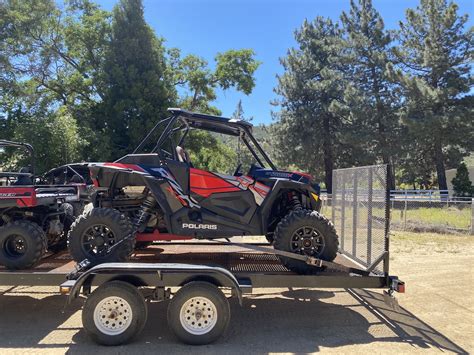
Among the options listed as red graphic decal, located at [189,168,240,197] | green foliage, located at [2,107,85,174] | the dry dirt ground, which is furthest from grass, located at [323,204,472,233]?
red graphic decal, located at [189,168,240,197]

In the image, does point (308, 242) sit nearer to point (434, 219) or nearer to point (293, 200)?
point (293, 200)

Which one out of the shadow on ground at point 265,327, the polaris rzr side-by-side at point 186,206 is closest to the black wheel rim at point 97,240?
the polaris rzr side-by-side at point 186,206

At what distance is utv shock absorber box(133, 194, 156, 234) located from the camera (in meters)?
5.69

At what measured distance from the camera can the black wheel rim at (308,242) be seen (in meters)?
5.52

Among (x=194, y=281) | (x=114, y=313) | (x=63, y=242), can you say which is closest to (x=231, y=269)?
(x=194, y=281)

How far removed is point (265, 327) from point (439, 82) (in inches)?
1119

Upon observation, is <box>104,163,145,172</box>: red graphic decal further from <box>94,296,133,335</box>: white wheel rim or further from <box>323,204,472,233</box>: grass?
<box>323,204,472,233</box>: grass

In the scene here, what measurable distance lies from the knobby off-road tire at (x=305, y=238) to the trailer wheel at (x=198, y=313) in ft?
3.60

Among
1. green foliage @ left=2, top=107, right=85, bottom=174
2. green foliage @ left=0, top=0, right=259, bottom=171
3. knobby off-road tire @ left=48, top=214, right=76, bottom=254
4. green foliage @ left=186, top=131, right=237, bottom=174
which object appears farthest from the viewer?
green foliage @ left=186, top=131, right=237, bottom=174

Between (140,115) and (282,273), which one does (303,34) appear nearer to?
(140,115)

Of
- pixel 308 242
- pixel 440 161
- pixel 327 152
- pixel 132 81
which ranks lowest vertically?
pixel 308 242

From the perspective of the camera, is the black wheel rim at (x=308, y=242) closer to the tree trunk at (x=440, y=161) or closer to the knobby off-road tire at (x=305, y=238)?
the knobby off-road tire at (x=305, y=238)

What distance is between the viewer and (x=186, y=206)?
558cm

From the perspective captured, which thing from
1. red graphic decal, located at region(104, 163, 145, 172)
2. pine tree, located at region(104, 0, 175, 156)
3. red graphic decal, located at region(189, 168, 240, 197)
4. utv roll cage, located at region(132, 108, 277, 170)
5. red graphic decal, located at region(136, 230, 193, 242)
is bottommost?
red graphic decal, located at region(136, 230, 193, 242)
